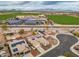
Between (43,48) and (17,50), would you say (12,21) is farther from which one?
(43,48)

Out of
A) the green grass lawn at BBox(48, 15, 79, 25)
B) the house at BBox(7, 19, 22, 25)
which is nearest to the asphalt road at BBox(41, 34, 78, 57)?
the green grass lawn at BBox(48, 15, 79, 25)

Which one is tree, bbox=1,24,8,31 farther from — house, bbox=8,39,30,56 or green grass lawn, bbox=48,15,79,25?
green grass lawn, bbox=48,15,79,25

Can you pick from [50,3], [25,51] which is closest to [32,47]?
[25,51]

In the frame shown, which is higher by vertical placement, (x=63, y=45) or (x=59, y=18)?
(x=59, y=18)

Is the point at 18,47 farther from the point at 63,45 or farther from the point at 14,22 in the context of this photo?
the point at 63,45

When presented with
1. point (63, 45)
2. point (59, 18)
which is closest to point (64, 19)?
point (59, 18)
